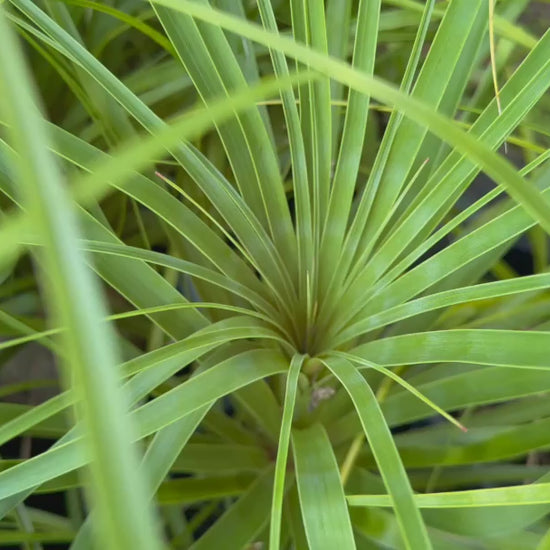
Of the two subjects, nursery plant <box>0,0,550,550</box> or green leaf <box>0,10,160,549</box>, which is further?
nursery plant <box>0,0,550,550</box>

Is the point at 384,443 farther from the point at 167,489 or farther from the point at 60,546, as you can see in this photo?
the point at 60,546

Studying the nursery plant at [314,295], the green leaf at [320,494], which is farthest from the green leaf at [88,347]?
the green leaf at [320,494]

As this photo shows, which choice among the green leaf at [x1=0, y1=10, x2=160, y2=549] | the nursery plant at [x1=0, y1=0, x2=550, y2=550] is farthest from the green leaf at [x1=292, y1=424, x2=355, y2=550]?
the green leaf at [x1=0, y1=10, x2=160, y2=549]

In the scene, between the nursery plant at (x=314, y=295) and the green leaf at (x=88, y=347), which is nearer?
the green leaf at (x=88, y=347)

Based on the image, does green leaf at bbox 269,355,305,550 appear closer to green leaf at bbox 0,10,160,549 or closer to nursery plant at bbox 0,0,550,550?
nursery plant at bbox 0,0,550,550

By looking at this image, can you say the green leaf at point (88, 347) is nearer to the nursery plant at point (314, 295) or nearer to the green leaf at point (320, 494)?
the nursery plant at point (314, 295)

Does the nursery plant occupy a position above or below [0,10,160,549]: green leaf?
above

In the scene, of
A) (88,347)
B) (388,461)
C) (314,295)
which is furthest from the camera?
(314,295)

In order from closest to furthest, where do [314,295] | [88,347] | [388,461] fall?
[88,347] → [388,461] → [314,295]

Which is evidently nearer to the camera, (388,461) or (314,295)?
(388,461)

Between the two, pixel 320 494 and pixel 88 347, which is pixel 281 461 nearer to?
pixel 320 494

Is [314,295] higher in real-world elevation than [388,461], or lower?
higher

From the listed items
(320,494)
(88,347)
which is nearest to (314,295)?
(320,494)
